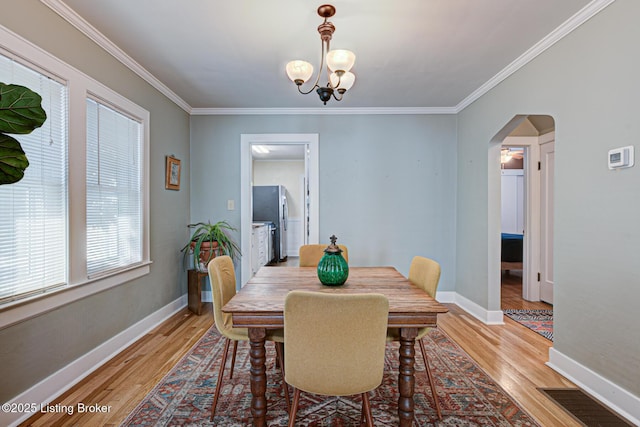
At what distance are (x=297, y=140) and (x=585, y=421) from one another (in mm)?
3515

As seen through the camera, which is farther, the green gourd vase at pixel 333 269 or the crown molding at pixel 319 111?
the crown molding at pixel 319 111

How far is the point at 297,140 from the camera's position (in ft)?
13.2

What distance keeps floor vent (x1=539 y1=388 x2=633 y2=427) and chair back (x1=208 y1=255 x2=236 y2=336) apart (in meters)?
2.02

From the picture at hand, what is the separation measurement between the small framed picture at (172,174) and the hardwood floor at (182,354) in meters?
1.42

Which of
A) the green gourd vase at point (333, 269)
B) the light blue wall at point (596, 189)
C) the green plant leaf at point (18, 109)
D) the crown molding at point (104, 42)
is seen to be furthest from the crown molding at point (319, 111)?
the green plant leaf at point (18, 109)

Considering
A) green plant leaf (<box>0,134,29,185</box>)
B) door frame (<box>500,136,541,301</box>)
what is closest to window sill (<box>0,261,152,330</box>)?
green plant leaf (<box>0,134,29,185</box>)

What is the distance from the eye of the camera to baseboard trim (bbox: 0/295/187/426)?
174 cm

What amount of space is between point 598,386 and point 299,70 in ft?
8.84

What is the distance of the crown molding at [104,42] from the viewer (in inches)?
77.9

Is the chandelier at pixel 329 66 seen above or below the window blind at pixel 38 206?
above

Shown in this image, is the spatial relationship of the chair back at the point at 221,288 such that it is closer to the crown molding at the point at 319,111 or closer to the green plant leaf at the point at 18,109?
the green plant leaf at the point at 18,109

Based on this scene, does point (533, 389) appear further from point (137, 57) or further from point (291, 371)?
point (137, 57)

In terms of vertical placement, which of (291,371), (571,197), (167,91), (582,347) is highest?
(167,91)

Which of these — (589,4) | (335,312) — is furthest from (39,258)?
(589,4)
